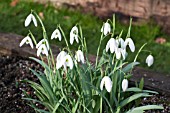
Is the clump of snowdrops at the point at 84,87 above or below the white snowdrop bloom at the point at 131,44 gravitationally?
below

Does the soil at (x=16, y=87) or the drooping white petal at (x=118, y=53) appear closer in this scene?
the drooping white petal at (x=118, y=53)

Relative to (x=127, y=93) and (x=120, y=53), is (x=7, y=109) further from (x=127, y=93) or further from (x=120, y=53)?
(x=120, y=53)

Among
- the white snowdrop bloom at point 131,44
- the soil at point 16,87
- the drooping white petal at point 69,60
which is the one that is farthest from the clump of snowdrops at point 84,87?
the soil at point 16,87

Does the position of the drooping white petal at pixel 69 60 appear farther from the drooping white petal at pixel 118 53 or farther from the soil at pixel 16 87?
the soil at pixel 16 87

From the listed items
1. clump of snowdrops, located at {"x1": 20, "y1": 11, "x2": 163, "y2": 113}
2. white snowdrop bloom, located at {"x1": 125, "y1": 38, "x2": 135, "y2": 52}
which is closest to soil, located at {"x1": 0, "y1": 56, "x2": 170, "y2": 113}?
clump of snowdrops, located at {"x1": 20, "y1": 11, "x2": 163, "y2": 113}

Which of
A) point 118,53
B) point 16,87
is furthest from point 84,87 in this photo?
point 16,87

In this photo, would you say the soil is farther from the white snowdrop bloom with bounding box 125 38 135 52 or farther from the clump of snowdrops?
the white snowdrop bloom with bounding box 125 38 135 52

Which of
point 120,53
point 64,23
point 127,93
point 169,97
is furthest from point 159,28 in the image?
point 120,53

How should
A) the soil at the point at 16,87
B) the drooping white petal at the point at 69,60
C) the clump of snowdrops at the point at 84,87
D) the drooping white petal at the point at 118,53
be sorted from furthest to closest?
1. the soil at the point at 16,87
2. the clump of snowdrops at the point at 84,87
3. the drooping white petal at the point at 118,53
4. the drooping white petal at the point at 69,60
